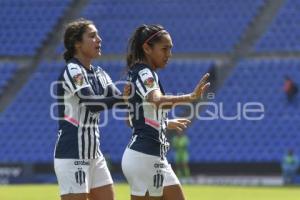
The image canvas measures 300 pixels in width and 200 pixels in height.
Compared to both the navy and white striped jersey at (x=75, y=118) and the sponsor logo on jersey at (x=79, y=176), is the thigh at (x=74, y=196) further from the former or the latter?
the navy and white striped jersey at (x=75, y=118)

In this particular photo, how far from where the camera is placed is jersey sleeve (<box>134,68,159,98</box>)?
231 inches

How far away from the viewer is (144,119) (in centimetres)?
600

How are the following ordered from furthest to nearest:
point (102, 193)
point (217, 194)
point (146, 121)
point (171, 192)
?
1. point (217, 194)
2. point (102, 193)
3. point (171, 192)
4. point (146, 121)

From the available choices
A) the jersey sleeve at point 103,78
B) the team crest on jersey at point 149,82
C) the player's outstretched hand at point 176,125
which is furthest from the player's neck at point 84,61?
the team crest on jersey at point 149,82

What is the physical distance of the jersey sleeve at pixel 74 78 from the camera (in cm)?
648

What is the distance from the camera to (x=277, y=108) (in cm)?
2180

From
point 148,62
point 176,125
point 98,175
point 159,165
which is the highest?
point 148,62

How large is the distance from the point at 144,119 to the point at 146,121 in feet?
0.07

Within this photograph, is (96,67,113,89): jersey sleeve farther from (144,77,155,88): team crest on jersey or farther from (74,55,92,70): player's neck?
(144,77,155,88): team crest on jersey

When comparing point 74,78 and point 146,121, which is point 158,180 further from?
point 74,78

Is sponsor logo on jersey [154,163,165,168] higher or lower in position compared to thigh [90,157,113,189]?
higher

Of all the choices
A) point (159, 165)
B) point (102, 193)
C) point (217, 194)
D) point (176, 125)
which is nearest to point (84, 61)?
point (176, 125)

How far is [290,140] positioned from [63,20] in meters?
8.42

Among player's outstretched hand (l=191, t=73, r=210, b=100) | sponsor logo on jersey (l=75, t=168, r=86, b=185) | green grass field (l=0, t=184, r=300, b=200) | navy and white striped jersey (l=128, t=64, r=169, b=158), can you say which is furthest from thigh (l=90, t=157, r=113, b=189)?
green grass field (l=0, t=184, r=300, b=200)
